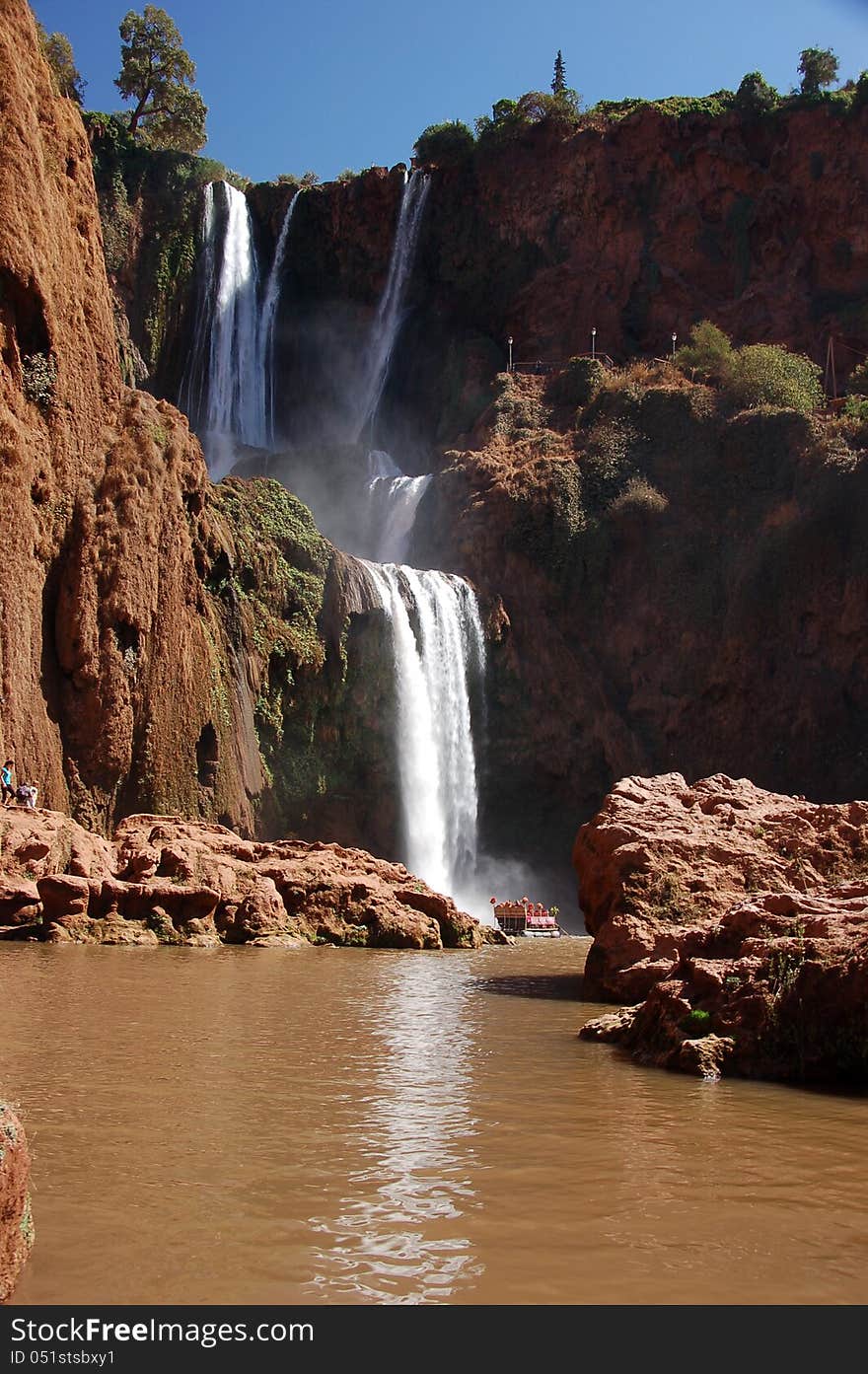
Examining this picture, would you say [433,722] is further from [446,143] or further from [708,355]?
[446,143]

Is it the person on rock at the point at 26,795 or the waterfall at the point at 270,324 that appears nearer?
the person on rock at the point at 26,795

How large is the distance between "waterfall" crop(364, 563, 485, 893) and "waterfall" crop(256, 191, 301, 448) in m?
19.0

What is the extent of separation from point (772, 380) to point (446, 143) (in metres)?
21.3

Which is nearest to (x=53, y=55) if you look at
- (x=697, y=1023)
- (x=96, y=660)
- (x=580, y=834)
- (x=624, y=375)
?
(x=624, y=375)

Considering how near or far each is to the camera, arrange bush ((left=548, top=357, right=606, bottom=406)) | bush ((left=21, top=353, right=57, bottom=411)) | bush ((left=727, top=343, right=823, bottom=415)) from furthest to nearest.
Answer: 1. bush ((left=548, top=357, right=606, bottom=406))
2. bush ((left=727, top=343, right=823, bottom=415))
3. bush ((left=21, top=353, right=57, bottom=411))

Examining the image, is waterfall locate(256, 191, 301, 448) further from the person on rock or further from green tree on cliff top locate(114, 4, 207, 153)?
the person on rock

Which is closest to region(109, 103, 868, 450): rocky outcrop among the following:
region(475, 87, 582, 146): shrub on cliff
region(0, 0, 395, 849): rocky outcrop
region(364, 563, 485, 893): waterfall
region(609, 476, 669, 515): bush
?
region(475, 87, 582, 146): shrub on cliff

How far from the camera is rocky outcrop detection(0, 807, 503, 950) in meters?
16.9

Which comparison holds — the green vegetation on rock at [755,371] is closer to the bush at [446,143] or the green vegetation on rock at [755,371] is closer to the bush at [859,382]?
the bush at [859,382]

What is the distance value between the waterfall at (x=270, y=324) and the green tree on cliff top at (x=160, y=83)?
7.09 meters

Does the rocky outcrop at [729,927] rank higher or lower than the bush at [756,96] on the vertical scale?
lower

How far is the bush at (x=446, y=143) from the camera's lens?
54031mm

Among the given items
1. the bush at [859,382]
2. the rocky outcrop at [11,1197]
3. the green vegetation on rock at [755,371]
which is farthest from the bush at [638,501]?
the rocky outcrop at [11,1197]

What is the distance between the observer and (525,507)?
41.0 metres
